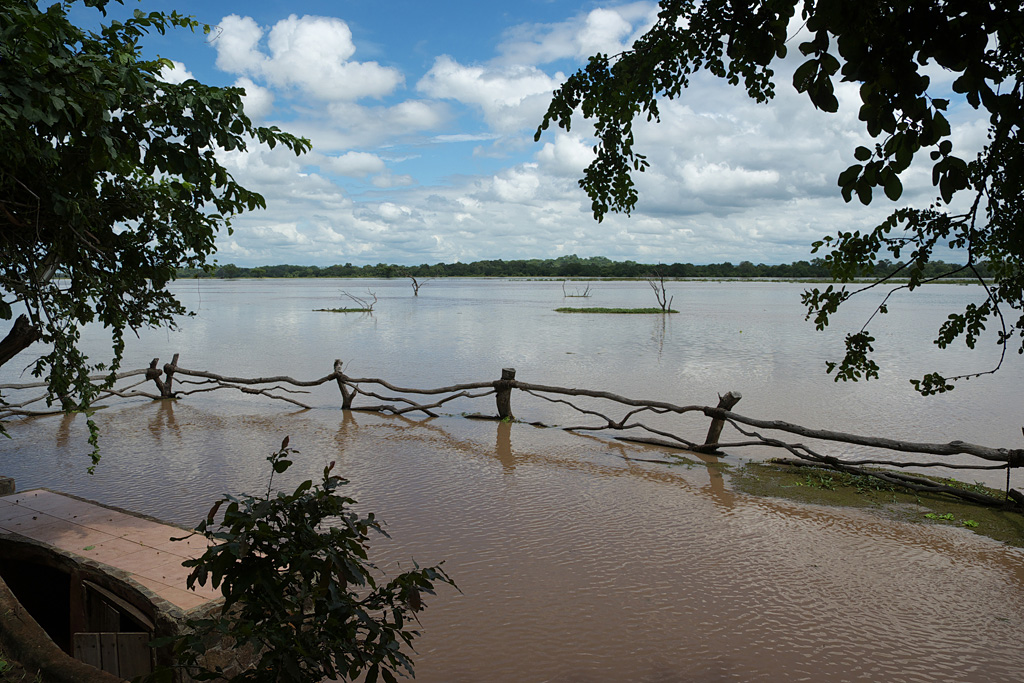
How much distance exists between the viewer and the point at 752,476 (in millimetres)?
7957

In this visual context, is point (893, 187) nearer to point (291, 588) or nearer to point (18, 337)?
point (291, 588)

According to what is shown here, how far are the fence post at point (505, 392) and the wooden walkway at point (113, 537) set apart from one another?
6649mm

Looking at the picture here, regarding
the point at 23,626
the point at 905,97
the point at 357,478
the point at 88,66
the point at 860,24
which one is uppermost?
the point at 88,66

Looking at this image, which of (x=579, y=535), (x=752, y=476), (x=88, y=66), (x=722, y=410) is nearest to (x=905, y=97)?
(x=88, y=66)

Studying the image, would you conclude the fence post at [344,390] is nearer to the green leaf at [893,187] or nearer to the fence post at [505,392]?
the fence post at [505,392]

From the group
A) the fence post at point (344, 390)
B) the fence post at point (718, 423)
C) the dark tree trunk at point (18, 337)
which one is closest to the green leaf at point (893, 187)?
the dark tree trunk at point (18, 337)

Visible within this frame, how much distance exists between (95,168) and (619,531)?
16.4 ft

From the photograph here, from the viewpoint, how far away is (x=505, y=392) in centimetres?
1096

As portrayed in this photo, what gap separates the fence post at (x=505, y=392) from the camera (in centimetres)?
1089

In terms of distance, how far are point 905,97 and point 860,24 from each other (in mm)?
219

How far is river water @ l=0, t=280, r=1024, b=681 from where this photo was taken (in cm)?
412

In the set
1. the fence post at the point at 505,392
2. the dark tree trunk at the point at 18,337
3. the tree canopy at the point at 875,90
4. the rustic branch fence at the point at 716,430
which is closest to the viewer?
the tree canopy at the point at 875,90

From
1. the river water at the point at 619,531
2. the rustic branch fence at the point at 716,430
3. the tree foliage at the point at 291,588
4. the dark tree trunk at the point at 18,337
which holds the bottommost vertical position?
the river water at the point at 619,531

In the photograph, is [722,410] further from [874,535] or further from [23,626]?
[23,626]
